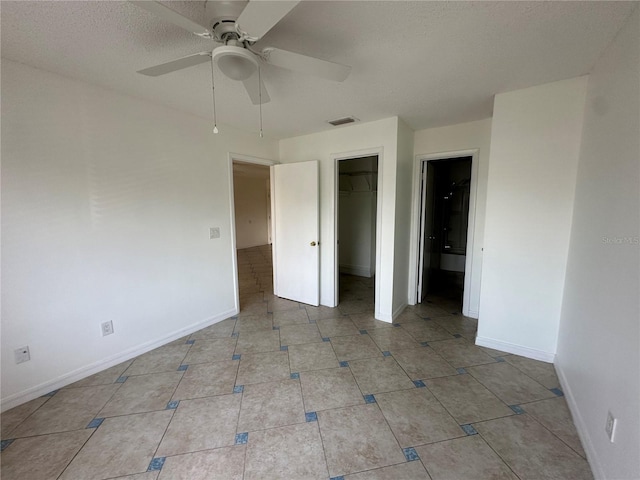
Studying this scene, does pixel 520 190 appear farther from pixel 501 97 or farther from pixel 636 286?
pixel 636 286

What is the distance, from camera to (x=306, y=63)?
4.52ft

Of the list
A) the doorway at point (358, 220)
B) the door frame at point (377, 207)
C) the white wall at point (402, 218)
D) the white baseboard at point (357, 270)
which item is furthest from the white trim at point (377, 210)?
the white baseboard at point (357, 270)

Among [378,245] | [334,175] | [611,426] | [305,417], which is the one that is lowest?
[305,417]

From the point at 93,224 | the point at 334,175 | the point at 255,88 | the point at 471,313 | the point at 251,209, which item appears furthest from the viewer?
the point at 251,209

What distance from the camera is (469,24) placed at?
1438 mm

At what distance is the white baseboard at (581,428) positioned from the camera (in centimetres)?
134

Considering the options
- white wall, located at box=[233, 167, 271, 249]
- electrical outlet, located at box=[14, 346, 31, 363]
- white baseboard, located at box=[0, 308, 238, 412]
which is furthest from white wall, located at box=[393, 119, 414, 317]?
white wall, located at box=[233, 167, 271, 249]

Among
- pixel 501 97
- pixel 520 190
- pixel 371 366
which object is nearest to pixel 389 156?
pixel 501 97

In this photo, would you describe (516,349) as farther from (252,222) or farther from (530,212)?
Answer: (252,222)

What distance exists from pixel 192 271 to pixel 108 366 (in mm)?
1089

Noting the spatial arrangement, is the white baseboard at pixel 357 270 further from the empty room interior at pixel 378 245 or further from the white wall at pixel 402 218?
the empty room interior at pixel 378 245

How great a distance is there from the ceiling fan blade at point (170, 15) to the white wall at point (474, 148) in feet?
9.50

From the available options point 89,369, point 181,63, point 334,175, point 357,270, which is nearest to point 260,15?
point 181,63

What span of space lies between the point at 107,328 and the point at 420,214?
370cm
